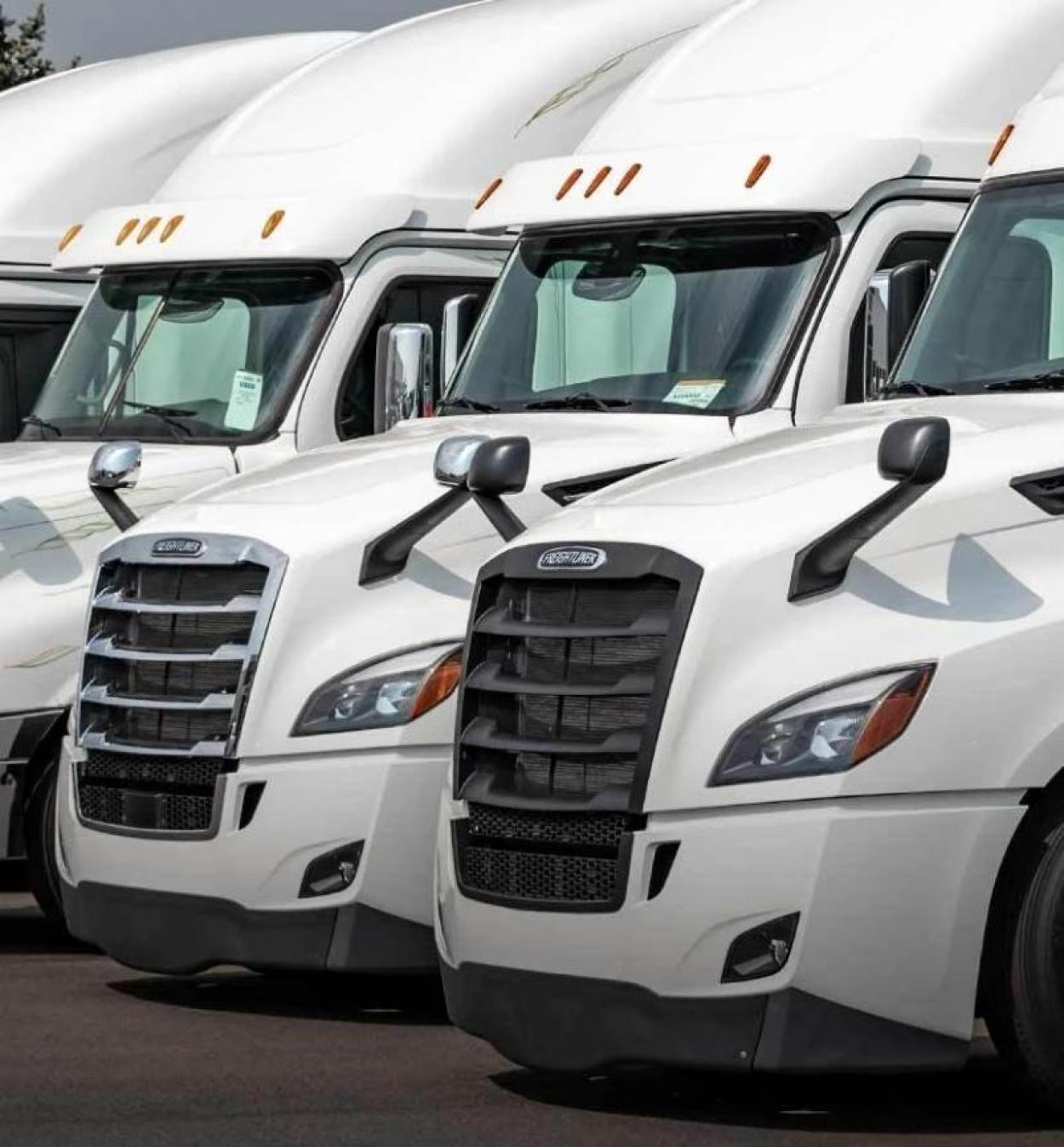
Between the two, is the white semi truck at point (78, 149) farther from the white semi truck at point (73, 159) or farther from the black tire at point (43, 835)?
the black tire at point (43, 835)

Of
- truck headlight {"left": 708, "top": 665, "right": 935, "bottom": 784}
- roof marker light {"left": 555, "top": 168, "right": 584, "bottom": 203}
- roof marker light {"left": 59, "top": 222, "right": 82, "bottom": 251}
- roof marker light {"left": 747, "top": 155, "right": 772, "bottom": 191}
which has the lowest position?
roof marker light {"left": 59, "top": 222, "right": 82, "bottom": 251}

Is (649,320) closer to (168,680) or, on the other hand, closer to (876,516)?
(168,680)

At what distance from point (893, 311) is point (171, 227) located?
420cm

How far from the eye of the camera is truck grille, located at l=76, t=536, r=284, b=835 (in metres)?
9.34

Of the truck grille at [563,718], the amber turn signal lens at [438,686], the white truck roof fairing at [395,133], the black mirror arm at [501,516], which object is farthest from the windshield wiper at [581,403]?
the truck grille at [563,718]

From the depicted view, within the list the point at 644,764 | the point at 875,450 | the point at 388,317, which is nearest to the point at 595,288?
the point at 388,317

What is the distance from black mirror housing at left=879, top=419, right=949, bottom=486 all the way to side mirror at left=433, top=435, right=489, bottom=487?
197 centimetres

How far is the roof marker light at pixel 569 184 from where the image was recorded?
37.0 ft

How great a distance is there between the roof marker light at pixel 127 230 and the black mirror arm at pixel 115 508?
248 cm

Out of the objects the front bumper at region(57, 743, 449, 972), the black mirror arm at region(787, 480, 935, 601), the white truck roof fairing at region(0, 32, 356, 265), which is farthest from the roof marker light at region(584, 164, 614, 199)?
the white truck roof fairing at region(0, 32, 356, 265)

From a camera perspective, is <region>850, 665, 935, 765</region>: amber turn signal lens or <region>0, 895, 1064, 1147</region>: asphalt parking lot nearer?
<region>850, 665, 935, 765</region>: amber turn signal lens

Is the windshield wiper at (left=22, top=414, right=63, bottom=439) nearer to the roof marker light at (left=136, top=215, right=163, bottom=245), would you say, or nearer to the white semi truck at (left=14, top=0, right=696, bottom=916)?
the white semi truck at (left=14, top=0, right=696, bottom=916)

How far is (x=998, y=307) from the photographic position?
8984mm

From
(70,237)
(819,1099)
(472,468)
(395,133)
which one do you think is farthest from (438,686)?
(70,237)
